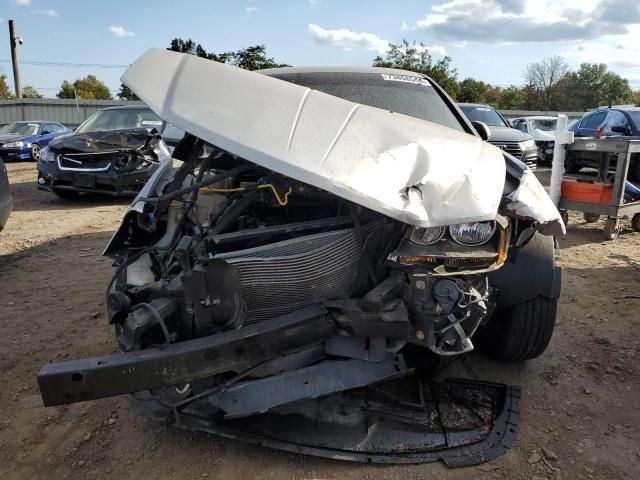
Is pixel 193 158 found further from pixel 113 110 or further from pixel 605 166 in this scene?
pixel 113 110

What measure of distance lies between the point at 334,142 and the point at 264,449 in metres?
1.44

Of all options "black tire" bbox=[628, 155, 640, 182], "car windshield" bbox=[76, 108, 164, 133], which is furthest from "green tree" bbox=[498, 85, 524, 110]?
"car windshield" bbox=[76, 108, 164, 133]

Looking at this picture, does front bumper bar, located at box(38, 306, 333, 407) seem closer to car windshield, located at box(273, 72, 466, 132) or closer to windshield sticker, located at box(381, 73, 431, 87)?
car windshield, located at box(273, 72, 466, 132)

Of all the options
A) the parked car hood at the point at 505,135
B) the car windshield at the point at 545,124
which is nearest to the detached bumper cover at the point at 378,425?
the parked car hood at the point at 505,135

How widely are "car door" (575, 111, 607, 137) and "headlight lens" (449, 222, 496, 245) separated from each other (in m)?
10.7

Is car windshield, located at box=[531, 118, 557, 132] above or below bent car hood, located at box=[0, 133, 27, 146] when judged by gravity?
above

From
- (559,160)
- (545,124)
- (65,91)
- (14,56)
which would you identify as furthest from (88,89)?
(559,160)

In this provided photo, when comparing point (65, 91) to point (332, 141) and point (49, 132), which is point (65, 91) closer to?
point (49, 132)

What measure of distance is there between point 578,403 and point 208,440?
193 cm

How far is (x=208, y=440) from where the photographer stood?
2.37 meters

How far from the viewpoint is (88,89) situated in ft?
166

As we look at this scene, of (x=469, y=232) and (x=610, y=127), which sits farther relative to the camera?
(x=610, y=127)

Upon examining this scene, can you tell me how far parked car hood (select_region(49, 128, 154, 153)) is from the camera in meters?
7.75

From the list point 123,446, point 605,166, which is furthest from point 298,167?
point 605,166
